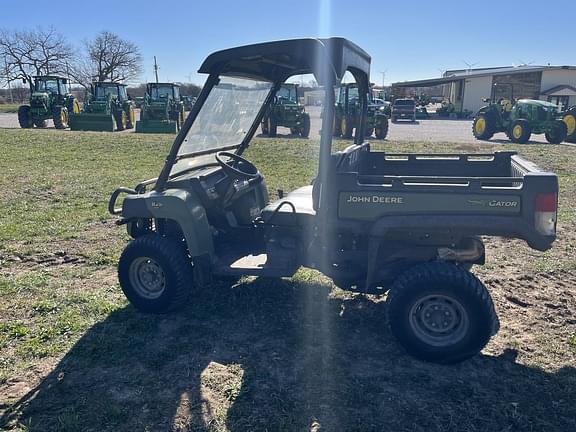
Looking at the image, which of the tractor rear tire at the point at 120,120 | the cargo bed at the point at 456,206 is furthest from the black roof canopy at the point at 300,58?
the tractor rear tire at the point at 120,120

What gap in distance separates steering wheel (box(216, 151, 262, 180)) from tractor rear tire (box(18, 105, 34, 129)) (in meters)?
19.3

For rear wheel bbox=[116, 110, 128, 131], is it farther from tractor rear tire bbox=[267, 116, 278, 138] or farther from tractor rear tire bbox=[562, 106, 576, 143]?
tractor rear tire bbox=[562, 106, 576, 143]

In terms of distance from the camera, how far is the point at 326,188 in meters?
3.22

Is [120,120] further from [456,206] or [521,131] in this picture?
[456,206]

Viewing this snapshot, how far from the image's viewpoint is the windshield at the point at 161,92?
20.2 metres

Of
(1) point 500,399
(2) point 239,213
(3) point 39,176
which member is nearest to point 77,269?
(2) point 239,213

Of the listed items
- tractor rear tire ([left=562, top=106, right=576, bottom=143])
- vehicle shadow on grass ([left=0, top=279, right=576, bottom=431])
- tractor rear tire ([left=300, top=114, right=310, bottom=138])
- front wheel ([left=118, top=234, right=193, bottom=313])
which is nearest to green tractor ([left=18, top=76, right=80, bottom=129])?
tractor rear tire ([left=300, top=114, right=310, bottom=138])

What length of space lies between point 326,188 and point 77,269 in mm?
2862

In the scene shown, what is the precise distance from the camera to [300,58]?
11.1 ft

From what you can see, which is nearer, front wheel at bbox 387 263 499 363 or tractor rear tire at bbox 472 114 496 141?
front wheel at bbox 387 263 499 363

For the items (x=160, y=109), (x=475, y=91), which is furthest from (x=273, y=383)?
(x=475, y=91)

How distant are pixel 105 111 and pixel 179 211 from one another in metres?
17.9

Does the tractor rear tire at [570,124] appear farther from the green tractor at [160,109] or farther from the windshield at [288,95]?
the green tractor at [160,109]

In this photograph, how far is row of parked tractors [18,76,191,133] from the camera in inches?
747
